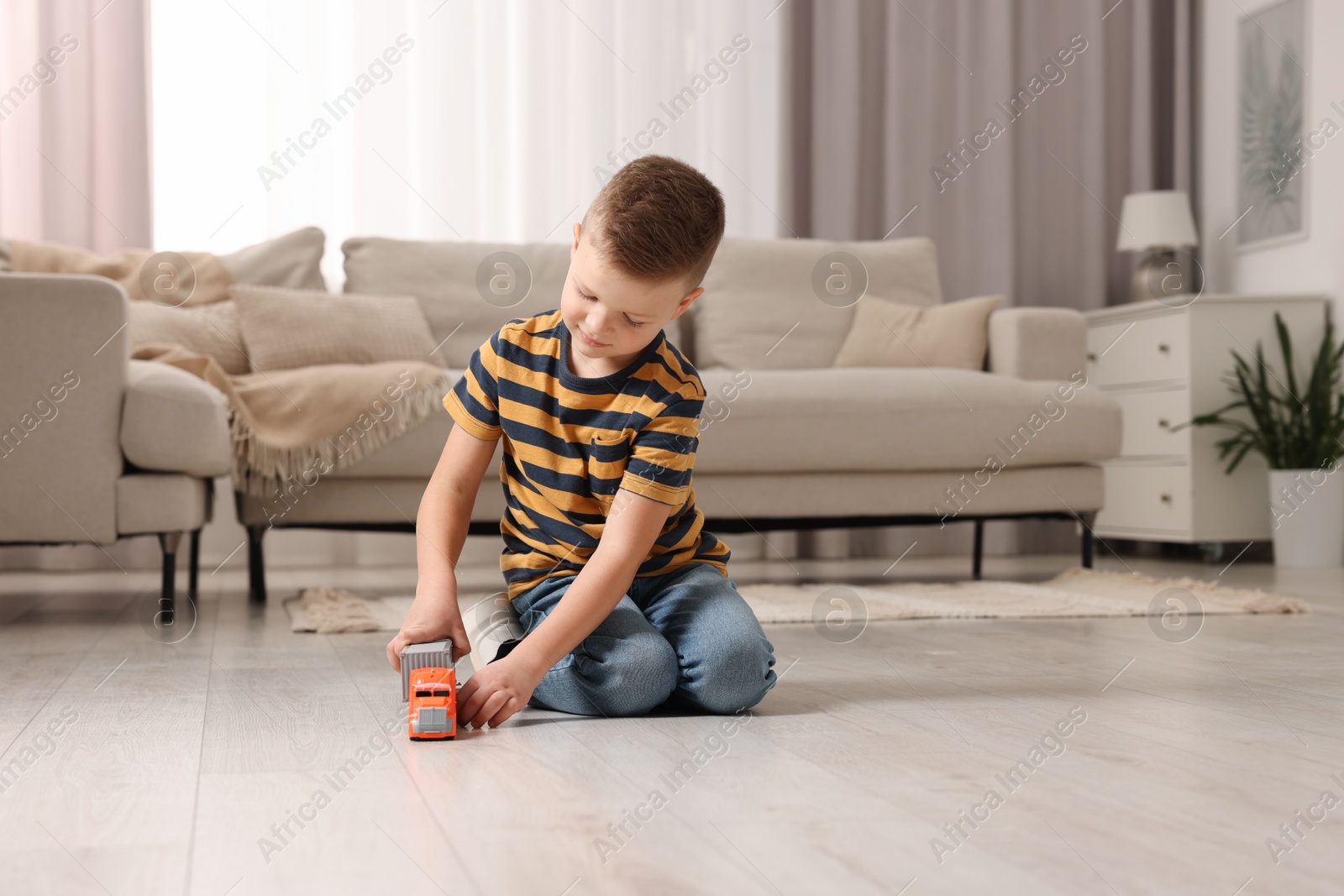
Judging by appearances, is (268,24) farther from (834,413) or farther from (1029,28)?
(1029,28)

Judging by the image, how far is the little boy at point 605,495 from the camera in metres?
1.12

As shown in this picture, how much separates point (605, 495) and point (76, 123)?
9.24 feet

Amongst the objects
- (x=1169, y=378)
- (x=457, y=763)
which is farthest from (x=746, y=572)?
(x=457, y=763)

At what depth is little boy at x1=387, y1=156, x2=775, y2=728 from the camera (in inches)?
43.9

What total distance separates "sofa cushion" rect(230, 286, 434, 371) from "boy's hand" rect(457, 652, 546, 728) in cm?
173

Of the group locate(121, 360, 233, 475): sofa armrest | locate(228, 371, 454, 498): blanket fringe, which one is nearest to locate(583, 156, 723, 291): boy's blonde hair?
locate(121, 360, 233, 475): sofa armrest

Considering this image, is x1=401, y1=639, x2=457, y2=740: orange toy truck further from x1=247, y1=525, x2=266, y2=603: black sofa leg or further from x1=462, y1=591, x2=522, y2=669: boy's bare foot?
x1=247, y1=525, x2=266, y2=603: black sofa leg

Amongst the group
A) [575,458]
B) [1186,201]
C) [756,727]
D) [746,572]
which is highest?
[1186,201]

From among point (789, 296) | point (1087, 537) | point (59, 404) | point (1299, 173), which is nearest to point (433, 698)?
point (59, 404)

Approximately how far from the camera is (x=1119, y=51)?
4.12 metres

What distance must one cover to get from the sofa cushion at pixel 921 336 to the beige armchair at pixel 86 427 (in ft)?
5.50

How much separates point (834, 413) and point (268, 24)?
2.12m

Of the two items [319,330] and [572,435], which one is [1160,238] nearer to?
[319,330]

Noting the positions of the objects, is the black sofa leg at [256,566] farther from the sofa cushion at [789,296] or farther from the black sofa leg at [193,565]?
the sofa cushion at [789,296]
